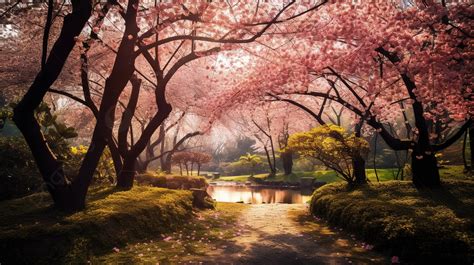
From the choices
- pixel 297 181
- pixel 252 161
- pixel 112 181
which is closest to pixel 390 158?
pixel 297 181

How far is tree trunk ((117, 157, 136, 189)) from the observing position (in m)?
11.9

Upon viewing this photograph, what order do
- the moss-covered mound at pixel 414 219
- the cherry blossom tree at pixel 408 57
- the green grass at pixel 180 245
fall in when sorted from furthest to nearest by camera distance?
the cherry blossom tree at pixel 408 57, the green grass at pixel 180 245, the moss-covered mound at pixel 414 219

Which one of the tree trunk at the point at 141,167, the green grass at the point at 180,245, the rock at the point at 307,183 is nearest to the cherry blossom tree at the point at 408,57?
the green grass at the point at 180,245

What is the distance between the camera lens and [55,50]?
7.43 meters

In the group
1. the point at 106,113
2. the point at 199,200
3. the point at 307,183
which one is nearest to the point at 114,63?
the point at 106,113

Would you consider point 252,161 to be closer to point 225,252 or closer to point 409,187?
point 409,187

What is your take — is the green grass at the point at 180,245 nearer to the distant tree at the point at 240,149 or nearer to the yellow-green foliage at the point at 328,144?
the yellow-green foliage at the point at 328,144

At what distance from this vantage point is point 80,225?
6895 mm

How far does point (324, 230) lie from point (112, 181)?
29.3 ft

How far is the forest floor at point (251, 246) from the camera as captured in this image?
6.86 meters

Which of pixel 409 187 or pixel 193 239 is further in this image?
pixel 409 187

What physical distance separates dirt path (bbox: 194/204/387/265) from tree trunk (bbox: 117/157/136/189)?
4.10m

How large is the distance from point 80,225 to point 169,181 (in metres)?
11.8

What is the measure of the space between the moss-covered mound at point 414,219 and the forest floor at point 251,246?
43 centimetres
